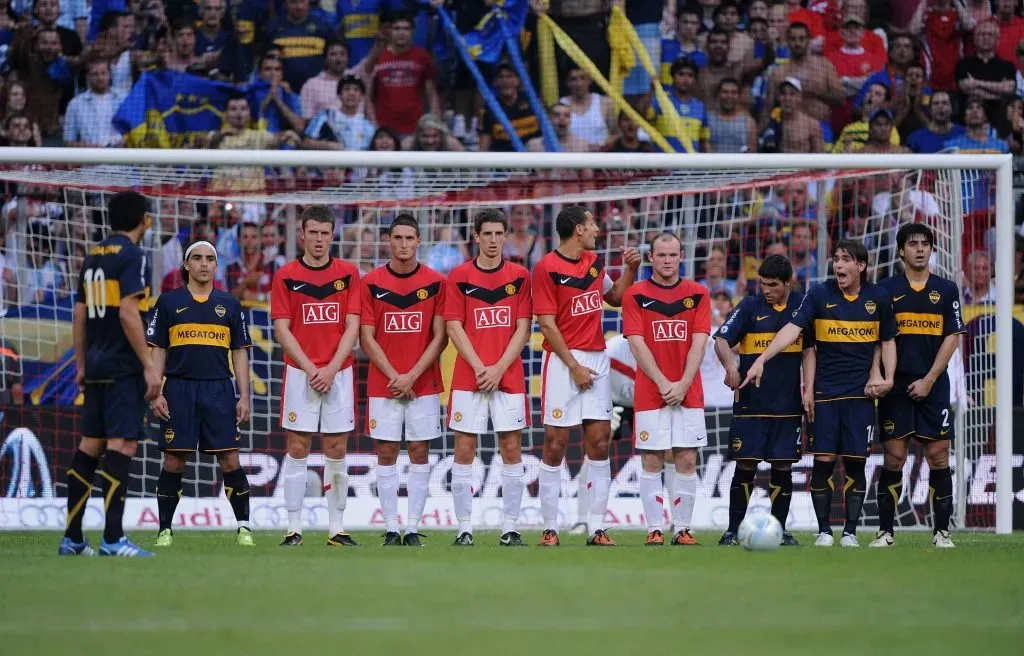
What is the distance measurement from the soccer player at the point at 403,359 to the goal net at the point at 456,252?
141 centimetres

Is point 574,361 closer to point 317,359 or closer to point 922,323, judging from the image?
point 317,359

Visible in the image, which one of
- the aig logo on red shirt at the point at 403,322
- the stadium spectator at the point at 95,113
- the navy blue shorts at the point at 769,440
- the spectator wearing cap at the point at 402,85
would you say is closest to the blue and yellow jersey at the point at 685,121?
the spectator wearing cap at the point at 402,85

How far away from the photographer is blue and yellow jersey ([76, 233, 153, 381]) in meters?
7.31

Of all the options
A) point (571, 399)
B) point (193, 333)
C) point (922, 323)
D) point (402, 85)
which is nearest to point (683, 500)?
point (571, 399)

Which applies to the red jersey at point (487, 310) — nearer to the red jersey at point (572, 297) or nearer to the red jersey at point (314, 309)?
the red jersey at point (572, 297)

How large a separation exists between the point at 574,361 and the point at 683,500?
3.68 ft

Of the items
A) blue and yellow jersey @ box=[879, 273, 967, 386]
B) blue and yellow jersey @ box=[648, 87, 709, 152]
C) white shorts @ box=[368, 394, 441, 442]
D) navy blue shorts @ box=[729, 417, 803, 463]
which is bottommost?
navy blue shorts @ box=[729, 417, 803, 463]

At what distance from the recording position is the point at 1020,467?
36.9 ft

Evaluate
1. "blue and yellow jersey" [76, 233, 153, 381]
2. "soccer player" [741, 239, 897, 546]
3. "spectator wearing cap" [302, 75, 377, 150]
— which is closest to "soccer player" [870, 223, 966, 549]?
"soccer player" [741, 239, 897, 546]

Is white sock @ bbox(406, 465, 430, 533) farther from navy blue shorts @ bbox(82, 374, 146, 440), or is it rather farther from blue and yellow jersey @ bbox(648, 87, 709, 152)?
blue and yellow jersey @ bbox(648, 87, 709, 152)

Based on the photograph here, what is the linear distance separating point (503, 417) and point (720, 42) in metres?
8.74

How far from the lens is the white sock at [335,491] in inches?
345

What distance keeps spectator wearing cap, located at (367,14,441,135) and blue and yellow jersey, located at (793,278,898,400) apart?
780cm

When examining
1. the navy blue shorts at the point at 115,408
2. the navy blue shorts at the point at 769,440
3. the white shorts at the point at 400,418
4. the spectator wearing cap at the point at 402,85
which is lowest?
the navy blue shorts at the point at 769,440
